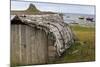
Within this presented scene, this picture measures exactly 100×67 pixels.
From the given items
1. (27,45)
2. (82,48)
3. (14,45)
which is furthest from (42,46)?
(82,48)

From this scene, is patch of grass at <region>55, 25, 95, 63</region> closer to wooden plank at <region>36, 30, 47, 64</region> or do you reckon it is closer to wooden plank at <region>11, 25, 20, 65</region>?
wooden plank at <region>36, 30, 47, 64</region>

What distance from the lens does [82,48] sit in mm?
2607

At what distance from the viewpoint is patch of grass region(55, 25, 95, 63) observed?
2.54 meters

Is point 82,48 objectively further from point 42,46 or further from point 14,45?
point 14,45

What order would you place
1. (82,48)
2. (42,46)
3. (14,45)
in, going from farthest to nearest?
1. (82,48)
2. (42,46)
3. (14,45)

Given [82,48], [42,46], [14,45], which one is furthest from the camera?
[82,48]

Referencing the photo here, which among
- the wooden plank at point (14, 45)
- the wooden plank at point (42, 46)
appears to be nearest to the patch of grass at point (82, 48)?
the wooden plank at point (42, 46)

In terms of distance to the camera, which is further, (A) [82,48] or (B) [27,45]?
(A) [82,48]

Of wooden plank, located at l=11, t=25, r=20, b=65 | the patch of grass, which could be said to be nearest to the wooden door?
wooden plank, located at l=11, t=25, r=20, b=65

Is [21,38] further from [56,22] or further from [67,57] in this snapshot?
[67,57]

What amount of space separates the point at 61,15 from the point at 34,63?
2.31 ft

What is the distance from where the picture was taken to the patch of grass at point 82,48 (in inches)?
100.0
